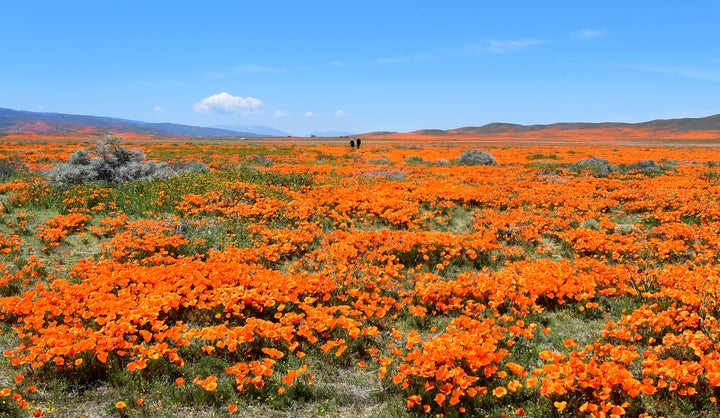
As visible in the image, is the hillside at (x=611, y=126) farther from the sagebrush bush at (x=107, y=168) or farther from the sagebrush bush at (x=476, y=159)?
the sagebrush bush at (x=107, y=168)

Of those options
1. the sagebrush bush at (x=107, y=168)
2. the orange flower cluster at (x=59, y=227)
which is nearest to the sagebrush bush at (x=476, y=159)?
the sagebrush bush at (x=107, y=168)

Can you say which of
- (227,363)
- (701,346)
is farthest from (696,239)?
(227,363)

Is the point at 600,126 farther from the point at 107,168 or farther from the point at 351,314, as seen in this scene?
the point at 351,314

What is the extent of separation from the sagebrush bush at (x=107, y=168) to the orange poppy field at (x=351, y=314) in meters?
4.35

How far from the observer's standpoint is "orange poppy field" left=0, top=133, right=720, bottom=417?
4.72m

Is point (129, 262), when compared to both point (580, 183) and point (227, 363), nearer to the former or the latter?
point (227, 363)

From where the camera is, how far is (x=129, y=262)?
8.95m

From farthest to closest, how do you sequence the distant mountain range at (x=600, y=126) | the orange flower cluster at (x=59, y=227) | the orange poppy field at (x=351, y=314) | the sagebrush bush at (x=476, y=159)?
1. the distant mountain range at (x=600, y=126)
2. the sagebrush bush at (x=476, y=159)
3. the orange flower cluster at (x=59, y=227)
4. the orange poppy field at (x=351, y=314)

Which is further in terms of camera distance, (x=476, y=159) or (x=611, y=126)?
(x=611, y=126)

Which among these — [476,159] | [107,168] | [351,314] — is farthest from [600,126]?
[351,314]

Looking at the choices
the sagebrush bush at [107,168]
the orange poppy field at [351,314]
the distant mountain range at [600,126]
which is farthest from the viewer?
the distant mountain range at [600,126]

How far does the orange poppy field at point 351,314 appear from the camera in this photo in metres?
4.72

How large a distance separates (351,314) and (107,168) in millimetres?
17557

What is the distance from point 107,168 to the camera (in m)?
19.9
